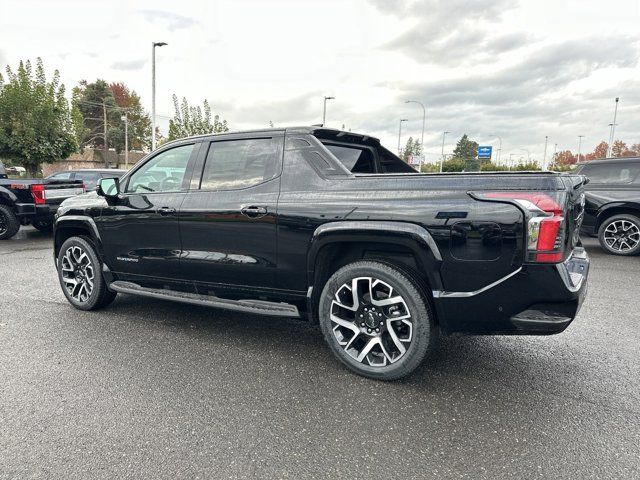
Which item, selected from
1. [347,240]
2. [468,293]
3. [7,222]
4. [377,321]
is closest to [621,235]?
[468,293]

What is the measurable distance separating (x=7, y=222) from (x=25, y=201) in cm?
63

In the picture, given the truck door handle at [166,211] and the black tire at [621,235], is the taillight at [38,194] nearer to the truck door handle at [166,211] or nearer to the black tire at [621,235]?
the truck door handle at [166,211]

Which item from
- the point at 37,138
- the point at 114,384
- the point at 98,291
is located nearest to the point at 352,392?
the point at 114,384

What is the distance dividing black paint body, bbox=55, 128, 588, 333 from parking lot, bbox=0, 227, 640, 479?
1.67 ft

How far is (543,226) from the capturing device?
2461mm

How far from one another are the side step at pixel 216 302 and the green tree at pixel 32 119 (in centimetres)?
1504

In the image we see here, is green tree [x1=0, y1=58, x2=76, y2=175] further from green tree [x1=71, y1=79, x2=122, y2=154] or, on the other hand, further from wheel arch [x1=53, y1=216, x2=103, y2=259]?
green tree [x1=71, y1=79, x2=122, y2=154]

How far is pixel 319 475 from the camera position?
83.7 inches

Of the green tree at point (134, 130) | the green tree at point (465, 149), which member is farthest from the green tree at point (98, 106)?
the green tree at point (465, 149)

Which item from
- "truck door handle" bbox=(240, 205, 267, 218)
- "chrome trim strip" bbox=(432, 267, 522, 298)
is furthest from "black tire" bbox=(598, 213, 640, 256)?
"truck door handle" bbox=(240, 205, 267, 218)

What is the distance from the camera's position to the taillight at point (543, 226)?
246 cm

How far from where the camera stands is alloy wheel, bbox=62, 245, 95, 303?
4.59 metres

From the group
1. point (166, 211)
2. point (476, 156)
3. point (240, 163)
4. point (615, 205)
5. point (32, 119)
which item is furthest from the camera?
point (476, 156)

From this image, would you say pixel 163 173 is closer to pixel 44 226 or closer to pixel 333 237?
pixel 333 237
